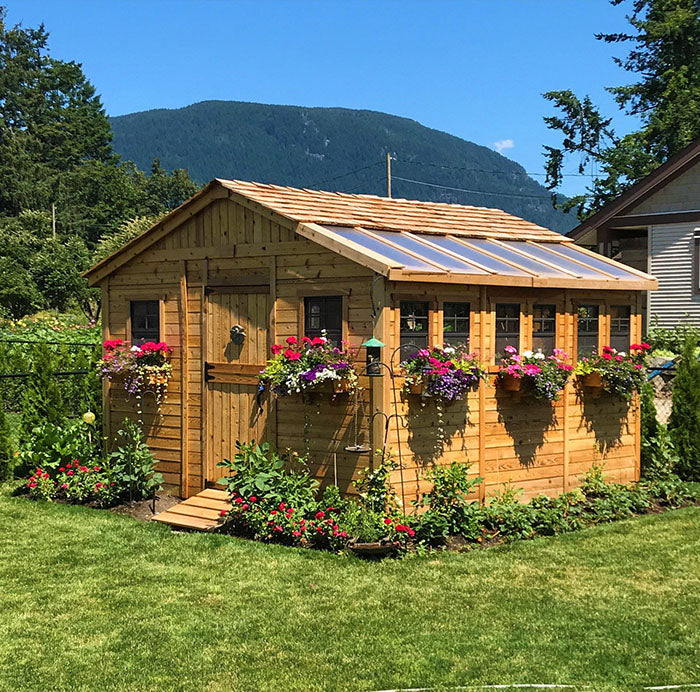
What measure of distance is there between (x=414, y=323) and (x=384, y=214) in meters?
2.79

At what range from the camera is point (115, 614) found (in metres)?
7.46

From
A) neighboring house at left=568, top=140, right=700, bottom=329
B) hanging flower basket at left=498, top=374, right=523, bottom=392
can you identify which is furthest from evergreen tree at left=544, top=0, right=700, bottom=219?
Answer: hanging flower basket at left=498, top=374, right=523, bottom=392

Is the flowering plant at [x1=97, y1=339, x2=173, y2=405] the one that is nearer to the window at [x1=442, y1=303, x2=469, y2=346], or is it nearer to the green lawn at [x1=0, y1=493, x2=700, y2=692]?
the green lawn at [x1=0, y1=493, x2=700, y2=692]

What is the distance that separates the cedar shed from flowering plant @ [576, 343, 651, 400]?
20 centimetres

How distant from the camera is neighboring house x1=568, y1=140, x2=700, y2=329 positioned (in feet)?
65.0

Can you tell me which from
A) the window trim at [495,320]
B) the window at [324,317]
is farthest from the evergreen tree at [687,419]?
the window at [324,317]

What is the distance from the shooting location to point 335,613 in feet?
24.2

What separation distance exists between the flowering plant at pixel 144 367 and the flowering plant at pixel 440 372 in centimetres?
351

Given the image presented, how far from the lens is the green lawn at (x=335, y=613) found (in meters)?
6.18

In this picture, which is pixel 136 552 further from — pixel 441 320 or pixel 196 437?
pixel 441 320

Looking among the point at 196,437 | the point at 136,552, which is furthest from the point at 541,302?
the point at 136,552

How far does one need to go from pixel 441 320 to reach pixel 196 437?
11.8 ft

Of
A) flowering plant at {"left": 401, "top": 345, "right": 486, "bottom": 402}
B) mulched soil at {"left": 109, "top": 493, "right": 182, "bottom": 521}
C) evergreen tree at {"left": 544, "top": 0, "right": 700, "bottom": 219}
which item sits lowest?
mulched soil at {"left": 109, "top": 493, "right": 182, "bottom": 521}

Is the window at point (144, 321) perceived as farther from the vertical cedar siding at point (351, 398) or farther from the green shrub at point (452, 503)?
the green shrub at point (452, 503)
